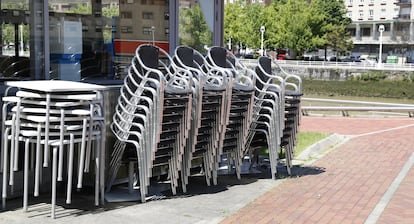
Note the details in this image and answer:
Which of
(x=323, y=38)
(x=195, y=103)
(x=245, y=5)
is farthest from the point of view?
(x=245, y=5)

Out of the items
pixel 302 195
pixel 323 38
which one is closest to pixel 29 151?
pixel 302 195

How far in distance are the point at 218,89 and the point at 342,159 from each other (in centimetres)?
368

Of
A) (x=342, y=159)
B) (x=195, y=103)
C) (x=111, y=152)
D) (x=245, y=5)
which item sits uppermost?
(x=245, y=5)

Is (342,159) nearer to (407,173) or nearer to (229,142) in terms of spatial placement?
(407,173)

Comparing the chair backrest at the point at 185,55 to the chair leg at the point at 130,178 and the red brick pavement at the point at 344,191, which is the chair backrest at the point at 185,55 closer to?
the chair leg at the point at 130,178

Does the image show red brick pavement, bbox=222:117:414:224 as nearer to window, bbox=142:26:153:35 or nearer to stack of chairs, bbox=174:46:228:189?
stack of chairs, bbox=174:46:228:189

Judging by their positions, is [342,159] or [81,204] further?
[342,159]

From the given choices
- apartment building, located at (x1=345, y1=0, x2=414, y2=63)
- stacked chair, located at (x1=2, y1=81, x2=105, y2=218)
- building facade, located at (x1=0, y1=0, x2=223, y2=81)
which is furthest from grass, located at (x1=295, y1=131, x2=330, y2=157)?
apartment building, located at (x1=345, y1=0, x2=414, y2=63)

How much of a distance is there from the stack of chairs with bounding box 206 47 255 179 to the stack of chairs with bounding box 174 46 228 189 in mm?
81

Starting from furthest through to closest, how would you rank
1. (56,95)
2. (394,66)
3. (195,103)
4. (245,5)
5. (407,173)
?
1. (245,5)
2. (394,66)
3. (407,173)
4. (195,103)
5. (56,95)

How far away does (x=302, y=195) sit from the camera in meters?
6.91

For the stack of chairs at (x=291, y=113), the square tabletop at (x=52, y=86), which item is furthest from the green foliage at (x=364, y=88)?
the square tabletop at (x=52, y=86)

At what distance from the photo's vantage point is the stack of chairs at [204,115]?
6.61 meters

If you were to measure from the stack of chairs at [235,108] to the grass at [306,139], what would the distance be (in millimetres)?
2659
